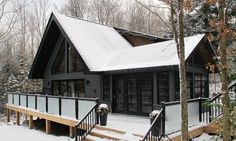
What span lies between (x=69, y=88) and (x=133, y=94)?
Answer: 18.3ft

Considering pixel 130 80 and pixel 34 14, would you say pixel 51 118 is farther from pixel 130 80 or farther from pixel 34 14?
pixel 34 14

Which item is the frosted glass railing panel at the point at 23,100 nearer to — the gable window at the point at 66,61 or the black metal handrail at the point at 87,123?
the gable window at the point at 66,61

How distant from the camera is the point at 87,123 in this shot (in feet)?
34.8

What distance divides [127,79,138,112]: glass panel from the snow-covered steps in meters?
3.00

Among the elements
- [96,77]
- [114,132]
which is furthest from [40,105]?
[114,132]

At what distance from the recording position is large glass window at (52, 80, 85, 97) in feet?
52.7

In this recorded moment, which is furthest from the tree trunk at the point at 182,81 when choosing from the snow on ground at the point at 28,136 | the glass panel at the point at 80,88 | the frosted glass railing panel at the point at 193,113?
the glass panel at the point at 80,88

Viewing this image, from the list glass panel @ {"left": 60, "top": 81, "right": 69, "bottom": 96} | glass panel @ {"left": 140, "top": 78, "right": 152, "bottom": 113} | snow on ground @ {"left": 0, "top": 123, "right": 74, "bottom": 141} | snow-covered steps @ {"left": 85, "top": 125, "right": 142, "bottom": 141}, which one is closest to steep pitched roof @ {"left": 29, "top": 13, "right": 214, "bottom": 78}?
glass panel @ {"left": 140, "top": 78, "right": 152, "bottom": 113}

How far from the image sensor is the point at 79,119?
1134 centimetres

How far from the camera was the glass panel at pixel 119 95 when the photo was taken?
13523mm

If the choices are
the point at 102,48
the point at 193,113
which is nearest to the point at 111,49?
the point at 102,48

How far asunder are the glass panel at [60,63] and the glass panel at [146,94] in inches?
274

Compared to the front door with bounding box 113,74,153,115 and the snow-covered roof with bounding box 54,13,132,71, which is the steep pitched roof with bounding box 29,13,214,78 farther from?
the front door with bounding box 113,74,153,115

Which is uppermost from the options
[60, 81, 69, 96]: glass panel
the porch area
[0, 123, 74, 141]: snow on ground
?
[60, 81, 69, 96]: glass panel
